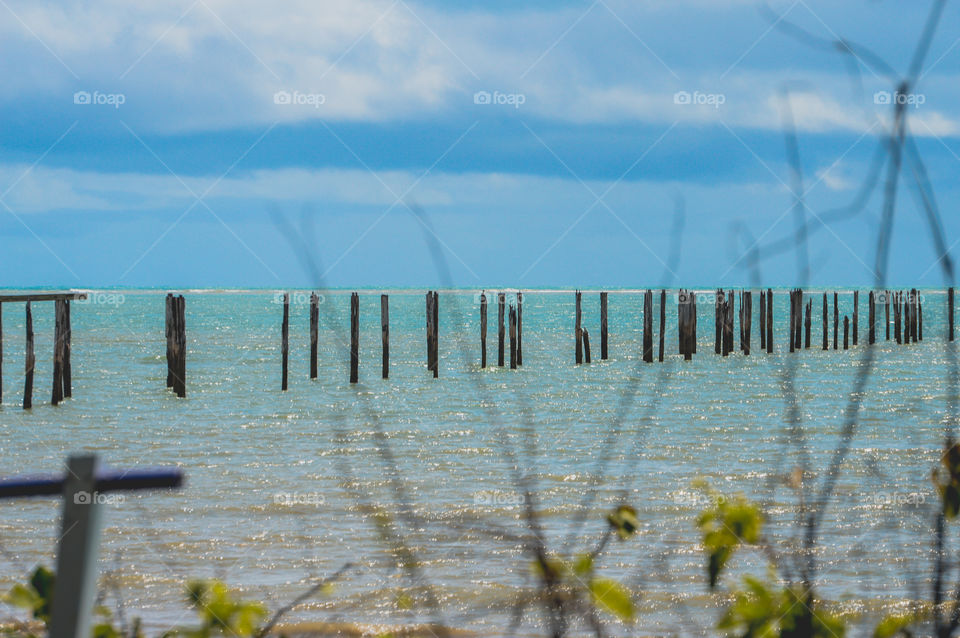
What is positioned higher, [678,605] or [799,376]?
[799,376]

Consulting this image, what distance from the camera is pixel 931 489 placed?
9.59m

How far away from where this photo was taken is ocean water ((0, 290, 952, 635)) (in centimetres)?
611

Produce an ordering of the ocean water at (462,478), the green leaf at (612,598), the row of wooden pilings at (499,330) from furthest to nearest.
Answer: the row of wooden pilings at (499,330), the ocean water at (462,478), the green leaf at (612,598)

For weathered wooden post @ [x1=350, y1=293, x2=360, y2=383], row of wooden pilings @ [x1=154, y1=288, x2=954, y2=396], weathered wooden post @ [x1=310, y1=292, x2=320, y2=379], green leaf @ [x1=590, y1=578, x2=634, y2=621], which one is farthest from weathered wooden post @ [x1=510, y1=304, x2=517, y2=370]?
green leaf @ [x1=590, y1=578, x2=634, y2=621]

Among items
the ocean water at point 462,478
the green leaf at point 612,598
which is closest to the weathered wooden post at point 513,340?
the ocean water at point 462,478

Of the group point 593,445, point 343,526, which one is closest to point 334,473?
point 343,526

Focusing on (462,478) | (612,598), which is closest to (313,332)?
(462,478)

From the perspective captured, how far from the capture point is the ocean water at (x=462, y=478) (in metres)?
6.11

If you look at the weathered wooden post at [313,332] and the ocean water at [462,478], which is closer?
the ocean water at [462,478]

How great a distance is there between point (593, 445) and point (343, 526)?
545 centimetres

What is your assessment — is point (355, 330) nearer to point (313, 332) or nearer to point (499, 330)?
point (313, 332)

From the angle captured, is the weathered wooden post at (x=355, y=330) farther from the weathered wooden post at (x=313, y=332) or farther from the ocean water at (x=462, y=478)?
the weathered wooden post at (x=313, y=332)

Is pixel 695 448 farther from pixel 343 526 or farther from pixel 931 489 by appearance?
pixel 343 526

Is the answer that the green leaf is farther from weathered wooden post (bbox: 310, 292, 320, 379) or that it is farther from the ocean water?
weathered wooden post (bbox: 310, 292, 320, 379)
